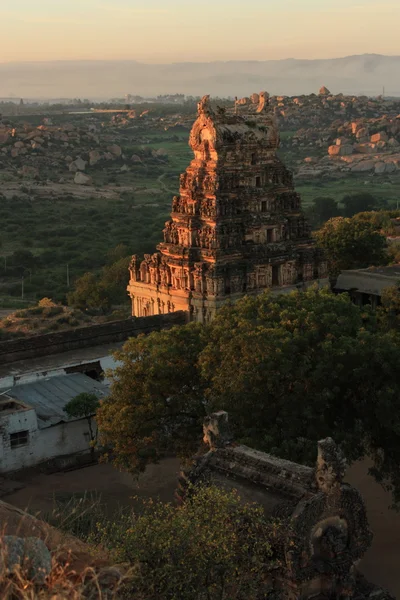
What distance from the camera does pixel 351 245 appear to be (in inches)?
1550

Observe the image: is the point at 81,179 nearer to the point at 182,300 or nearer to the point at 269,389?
the point at 182,300

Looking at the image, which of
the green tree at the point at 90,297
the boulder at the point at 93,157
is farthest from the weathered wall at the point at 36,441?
the boulder at the point at 93,157

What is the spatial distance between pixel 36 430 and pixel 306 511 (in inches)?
438

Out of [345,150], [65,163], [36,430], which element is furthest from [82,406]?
[345,150]

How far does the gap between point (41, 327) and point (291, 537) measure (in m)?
30.0

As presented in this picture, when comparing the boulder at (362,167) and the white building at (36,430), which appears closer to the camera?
the white building at (36,430)

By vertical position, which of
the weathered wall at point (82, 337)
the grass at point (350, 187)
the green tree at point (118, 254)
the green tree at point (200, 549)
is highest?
the green tree at point (200, 549)

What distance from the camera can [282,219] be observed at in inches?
1267

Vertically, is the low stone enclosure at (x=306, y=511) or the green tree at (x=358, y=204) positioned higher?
the low stone enclosure at (x=306, y=511)

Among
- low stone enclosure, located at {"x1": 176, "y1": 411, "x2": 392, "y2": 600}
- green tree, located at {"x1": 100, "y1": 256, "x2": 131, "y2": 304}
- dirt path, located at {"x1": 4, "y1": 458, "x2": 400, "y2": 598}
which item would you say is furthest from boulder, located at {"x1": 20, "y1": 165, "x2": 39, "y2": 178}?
low stone enclosure, located at {"x1": 176, "y1": 411, "x2": 392, "y2": 600}

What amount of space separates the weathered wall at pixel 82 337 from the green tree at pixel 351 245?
34.1ft

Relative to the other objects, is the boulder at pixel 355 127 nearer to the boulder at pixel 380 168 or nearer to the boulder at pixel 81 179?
the boulder at pixel 380 168

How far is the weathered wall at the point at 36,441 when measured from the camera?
899 inches

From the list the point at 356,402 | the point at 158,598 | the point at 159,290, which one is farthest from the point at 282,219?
the point at 158,598
